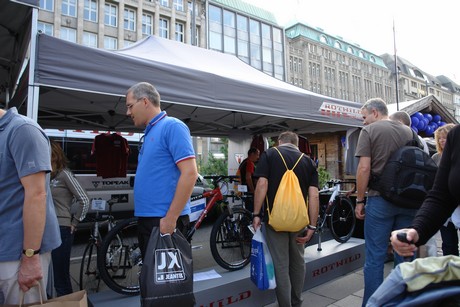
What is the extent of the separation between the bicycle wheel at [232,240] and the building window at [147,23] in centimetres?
3303

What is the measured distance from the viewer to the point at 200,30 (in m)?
35.0

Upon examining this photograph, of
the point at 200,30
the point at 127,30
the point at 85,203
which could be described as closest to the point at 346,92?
the point at 200,30

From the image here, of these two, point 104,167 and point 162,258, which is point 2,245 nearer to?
point 162,258

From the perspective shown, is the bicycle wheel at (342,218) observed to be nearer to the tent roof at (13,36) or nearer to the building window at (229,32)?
the tent roof at (13,36)

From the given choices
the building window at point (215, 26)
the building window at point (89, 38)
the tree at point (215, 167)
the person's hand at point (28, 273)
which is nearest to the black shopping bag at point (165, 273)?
the person's hand at point (28, 273)

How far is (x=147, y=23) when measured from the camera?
3284 cm

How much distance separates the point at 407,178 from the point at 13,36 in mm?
4274

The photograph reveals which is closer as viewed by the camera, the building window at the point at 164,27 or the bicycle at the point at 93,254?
the bicycle at the point at 93,254

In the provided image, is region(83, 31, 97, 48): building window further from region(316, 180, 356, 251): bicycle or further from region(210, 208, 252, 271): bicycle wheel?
region(210, 208, 252, 271): bicycle wheel

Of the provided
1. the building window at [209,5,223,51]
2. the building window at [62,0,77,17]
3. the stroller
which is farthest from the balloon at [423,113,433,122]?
the building window at [209,5,223,51]

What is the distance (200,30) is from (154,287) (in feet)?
120

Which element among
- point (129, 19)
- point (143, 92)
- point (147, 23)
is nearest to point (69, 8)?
point (129, 19)

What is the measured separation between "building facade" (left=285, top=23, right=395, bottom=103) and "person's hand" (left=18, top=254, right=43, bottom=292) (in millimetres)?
53917

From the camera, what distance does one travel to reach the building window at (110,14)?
30219 mm
